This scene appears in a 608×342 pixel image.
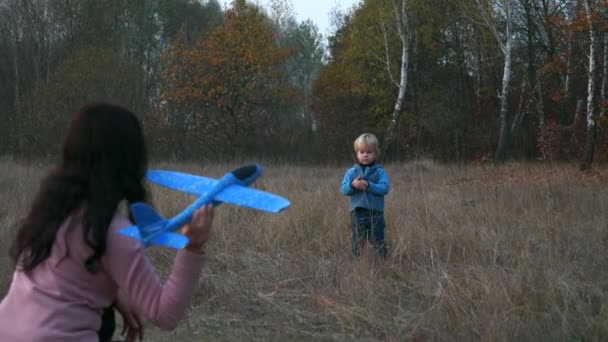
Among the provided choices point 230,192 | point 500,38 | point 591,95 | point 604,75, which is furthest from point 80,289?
point 500,38

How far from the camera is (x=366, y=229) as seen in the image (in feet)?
22.2

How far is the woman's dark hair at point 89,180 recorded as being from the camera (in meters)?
2.03

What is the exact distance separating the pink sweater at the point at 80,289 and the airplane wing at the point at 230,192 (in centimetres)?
18

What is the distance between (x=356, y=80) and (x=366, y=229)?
83.4ft

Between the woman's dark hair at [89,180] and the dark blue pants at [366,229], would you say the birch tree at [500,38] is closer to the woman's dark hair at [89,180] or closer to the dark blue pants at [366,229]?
the dark blue pants at [366,229]

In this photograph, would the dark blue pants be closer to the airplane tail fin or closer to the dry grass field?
the dry grass field

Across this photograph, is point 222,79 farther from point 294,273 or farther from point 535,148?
point 294,273

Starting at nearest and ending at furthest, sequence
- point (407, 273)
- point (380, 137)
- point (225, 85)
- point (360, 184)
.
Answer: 1. point (407, 273)
2. point (360, 184)
3. point (225, 85)
4. point (380, 137)

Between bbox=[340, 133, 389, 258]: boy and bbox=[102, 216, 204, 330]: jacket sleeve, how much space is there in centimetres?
459

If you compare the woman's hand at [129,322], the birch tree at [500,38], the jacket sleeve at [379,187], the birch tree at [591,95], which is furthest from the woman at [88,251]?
the birch tree at [500,38]

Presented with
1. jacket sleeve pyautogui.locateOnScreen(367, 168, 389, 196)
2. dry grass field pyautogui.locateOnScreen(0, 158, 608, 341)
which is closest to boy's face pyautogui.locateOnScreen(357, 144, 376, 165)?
jacket sleeve pyautogui.locateOnScreen(367, 168, 389, 196)

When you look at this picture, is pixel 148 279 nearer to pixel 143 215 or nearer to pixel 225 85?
pixel 143 215

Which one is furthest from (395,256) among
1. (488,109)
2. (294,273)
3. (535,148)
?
(488,109)

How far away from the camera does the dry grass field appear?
16.1ft
